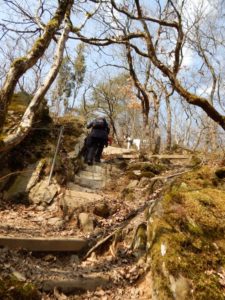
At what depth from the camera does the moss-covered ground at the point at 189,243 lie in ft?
14.3

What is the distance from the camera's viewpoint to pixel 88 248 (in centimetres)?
620

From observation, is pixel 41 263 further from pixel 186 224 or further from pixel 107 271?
pixel 186 224

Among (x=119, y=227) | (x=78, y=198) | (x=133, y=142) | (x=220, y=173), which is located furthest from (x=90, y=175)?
(x=133, y=142)

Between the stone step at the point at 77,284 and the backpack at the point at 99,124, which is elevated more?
the backpack at the point at 99,124

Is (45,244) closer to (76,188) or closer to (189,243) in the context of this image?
(189,243)

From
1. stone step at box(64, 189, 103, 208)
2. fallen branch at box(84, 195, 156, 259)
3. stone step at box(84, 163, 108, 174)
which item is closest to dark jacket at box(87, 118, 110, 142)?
stone step at box(84, 163, 108, 174)

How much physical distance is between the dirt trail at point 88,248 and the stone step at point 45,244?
0.10 metres

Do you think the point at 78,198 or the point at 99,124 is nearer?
the point at 78,198

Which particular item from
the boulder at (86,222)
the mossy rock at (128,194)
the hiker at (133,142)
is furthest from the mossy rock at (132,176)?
the hiker at (133,142)

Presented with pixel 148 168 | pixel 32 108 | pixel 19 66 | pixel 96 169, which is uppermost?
pixel 19 66

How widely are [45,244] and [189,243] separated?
2491 millimetres

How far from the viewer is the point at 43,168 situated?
30.5 feet

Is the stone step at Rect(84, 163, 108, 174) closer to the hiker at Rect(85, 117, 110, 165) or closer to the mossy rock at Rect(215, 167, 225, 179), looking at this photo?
the hiker at Rect(85, 117, 110, 165)

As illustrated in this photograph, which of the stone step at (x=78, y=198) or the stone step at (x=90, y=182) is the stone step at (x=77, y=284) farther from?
the stone step at (x=90, y=182)
